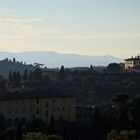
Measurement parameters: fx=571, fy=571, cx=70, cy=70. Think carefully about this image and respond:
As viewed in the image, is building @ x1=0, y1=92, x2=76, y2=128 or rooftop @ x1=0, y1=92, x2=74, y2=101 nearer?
building @ x1=0, y1=92, x2=76, y2=128

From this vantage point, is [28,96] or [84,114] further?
[84,114]

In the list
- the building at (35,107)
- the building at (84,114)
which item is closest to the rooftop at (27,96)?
the building at (35,107)

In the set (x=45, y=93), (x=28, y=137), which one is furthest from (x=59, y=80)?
(x=28, y=137)

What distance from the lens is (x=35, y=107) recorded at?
46719 mm

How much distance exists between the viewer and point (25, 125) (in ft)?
141

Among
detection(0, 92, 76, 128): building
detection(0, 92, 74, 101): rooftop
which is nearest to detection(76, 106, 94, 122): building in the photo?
detection(0, 92, 76, 128): building

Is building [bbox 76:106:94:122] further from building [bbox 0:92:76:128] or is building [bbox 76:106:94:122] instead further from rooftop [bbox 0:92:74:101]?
rooftop [bbox 0:92:74:101]

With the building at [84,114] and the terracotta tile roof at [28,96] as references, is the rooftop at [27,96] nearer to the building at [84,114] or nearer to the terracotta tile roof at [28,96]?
the terracotta tile roof at [28,96]

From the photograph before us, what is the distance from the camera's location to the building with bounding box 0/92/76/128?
4569 cm

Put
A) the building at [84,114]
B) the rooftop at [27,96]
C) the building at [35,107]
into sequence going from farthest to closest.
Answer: the building at [84,114], the rooftop at [27,96], the building at [35,107]

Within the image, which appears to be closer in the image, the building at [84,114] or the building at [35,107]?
the building at [35,107]

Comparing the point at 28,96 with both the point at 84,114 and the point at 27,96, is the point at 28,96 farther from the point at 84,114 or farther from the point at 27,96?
the point at 84,114

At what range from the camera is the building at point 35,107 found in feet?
150

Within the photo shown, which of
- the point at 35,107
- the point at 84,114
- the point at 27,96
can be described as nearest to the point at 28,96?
the point at 27,96
